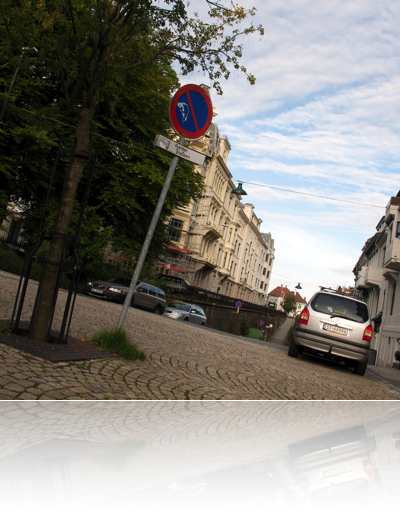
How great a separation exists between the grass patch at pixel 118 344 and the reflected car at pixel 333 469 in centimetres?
324

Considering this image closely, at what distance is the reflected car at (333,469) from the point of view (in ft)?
8.85

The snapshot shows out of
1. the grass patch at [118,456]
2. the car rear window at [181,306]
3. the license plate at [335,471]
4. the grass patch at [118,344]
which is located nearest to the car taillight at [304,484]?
the license plate at [335,471]

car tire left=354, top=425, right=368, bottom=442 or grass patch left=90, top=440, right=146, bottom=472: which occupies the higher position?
car tire left=354, top=425, right=368, bottom=442

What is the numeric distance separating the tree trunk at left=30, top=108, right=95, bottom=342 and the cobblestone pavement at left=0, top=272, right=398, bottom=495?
74 centimetres

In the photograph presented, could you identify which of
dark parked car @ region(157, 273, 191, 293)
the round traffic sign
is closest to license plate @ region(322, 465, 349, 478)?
the round traffic sign

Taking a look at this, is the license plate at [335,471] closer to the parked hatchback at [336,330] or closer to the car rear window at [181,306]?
the parked hatchback at [336,330]

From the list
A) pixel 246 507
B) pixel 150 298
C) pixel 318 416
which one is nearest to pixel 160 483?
pixel 246 507

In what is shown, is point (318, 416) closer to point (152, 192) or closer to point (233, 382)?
point (233, 382)

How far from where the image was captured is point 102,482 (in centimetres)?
272

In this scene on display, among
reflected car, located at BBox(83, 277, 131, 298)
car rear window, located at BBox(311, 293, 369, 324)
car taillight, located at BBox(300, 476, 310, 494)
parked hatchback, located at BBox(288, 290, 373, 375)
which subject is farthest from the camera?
reflected car, located at BBox(83, 277, 131, 298)

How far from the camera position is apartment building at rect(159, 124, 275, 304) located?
179ft

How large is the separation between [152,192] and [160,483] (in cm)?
2433

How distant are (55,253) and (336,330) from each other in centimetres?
741

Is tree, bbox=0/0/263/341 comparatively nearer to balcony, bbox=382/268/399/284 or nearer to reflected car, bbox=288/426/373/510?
reflected car, bbox=288/426/373/510
